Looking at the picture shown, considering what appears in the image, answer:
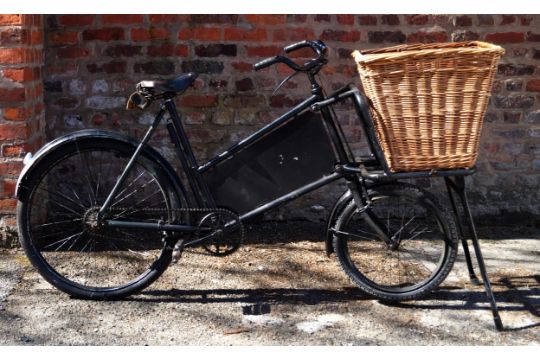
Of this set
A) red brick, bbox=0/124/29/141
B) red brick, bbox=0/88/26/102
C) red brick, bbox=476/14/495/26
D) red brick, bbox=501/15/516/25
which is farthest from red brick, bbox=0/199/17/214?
red brick, bbox=501/15/516/25

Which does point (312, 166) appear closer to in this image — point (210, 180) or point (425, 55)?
point (210, 180)

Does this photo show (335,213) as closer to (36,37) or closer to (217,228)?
(217,228)

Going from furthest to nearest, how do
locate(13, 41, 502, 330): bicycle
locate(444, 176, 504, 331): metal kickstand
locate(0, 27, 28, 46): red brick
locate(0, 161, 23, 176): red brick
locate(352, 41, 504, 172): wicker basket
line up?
1. locate(0, 161, 23, 176): red brick
2. locate(0, 27, 28, 46): red brick
3. locate(13, 41, 502, 330): bicycle
4. locate(444, 176, 504, 331): metal kickstand
5. locate(352, 41, 504, 172): wicker basket

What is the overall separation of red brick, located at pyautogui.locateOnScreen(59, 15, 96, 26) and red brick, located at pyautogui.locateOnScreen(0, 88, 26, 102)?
24.1 inches

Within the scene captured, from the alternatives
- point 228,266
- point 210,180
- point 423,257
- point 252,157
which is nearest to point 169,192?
point 210,180

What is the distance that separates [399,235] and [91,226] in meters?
1.57

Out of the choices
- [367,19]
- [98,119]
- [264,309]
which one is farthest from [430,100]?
[98,119]

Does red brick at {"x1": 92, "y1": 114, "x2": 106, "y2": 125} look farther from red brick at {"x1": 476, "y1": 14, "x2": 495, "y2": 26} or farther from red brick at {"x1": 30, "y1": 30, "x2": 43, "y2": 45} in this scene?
red brick at {"x1": 476, "y1": 14, "x2": 495, "y2": 26}

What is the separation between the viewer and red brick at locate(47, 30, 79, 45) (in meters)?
4.86

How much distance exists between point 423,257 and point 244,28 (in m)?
1.81

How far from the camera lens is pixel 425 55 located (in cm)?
344

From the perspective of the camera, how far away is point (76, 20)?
15.9ft

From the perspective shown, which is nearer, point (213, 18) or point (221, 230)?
point (221, 230)

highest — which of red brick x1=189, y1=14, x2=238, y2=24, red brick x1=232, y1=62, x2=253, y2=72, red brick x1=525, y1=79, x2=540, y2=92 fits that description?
red brick x1=189, y1=14, x2=238, y2=24
